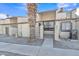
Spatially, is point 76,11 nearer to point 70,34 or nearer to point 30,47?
point 70,34

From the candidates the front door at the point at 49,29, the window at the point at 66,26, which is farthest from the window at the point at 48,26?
the window at the point at 66,26

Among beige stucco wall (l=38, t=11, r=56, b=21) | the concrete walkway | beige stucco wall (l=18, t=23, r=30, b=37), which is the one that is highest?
beige stucco wall (l=38, t=11, r=56, b=21)

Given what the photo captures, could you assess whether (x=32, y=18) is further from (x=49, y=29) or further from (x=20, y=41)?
(x=20, y=41)

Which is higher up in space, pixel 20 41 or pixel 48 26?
pixel 48 26

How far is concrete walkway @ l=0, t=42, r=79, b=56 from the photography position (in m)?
2.76

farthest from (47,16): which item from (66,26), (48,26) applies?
(66,26)

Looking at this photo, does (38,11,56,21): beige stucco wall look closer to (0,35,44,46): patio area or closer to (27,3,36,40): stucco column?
(27,3,36,40): stucco column

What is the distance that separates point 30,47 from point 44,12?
686 mm

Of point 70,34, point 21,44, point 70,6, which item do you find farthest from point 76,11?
point 21,44

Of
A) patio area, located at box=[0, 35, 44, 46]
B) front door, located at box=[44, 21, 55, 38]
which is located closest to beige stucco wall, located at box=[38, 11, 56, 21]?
front door, located at box=[44, 21, 55, 38]

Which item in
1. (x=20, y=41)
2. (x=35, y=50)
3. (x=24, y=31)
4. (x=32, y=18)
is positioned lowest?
(x=35, y=50)

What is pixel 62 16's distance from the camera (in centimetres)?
282

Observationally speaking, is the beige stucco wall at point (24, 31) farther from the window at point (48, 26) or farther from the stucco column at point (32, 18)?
the window at point (48, 26)

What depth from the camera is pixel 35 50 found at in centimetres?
283
